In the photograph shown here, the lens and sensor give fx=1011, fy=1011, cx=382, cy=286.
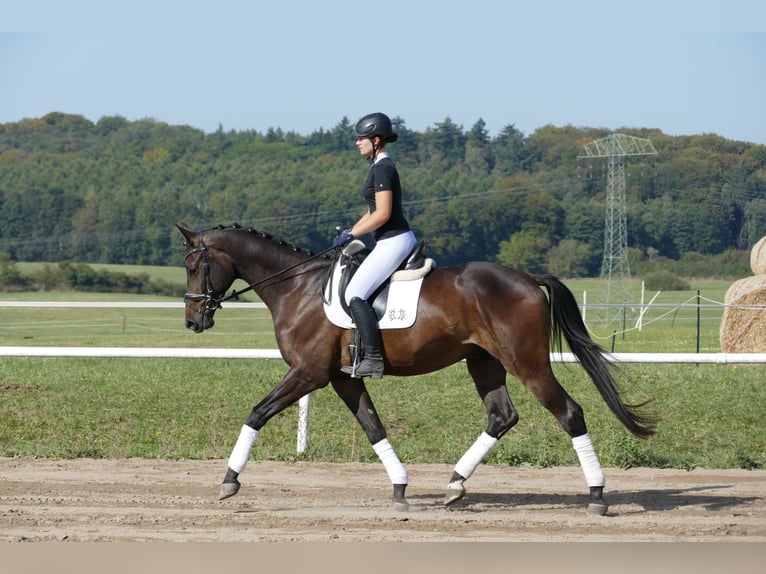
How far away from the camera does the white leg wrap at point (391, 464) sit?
7.22m

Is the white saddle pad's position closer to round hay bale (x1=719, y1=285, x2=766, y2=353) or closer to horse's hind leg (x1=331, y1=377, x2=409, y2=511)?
horse's hind leg (x1=331, y1=377, x2=409, y2=511)

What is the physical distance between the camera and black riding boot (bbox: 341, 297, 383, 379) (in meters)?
7.03

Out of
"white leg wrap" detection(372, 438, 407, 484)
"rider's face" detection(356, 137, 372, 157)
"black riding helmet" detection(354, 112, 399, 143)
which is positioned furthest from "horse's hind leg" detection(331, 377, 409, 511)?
"black riding helmet" detection(354, 112, 399, 143)

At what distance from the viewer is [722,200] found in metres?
57.0

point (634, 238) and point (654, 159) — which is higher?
point (654, 159)

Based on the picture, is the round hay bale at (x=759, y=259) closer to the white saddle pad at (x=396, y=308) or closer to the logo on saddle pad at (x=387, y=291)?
the logo on saddle pad at (x=387, y=291)

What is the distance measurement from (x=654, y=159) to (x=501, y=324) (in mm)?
66201

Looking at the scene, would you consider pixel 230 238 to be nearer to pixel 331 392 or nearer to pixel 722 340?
pixel 331 392

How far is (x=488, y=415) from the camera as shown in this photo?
294 inches

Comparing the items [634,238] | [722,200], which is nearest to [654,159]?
[634,238]

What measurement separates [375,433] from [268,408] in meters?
0.81

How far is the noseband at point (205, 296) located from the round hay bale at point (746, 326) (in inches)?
528

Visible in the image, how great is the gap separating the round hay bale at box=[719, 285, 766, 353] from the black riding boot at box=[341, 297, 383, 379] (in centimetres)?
1325

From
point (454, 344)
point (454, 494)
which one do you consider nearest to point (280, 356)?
point (454, 344)
